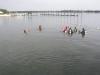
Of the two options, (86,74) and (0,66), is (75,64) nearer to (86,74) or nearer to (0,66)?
(86,74)

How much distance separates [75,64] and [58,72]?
5.17 metres

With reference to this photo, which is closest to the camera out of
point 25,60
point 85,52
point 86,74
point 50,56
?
point 86,74

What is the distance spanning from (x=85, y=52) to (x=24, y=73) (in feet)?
61.1

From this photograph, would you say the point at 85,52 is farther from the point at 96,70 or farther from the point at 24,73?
the point at 24,73

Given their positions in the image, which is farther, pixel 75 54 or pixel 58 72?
pixel 75 54

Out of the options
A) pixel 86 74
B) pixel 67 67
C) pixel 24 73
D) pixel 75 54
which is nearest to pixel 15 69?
pixel 24 73

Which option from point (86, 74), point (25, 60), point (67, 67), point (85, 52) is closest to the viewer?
point (86, 74)

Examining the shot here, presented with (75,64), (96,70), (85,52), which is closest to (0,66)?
(75,64)

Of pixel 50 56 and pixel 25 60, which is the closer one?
pixel 25 60

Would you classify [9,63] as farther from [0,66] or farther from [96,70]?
[96,70]

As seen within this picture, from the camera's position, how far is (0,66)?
36.8 meters

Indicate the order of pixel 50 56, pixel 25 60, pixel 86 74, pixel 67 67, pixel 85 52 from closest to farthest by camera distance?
pixel 86 74
pixel 67 67
pixel 25 60
pixel 50 56
pixel 85 52

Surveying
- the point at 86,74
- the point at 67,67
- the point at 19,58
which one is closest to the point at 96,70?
the point at 86,74

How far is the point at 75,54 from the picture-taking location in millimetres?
45438
